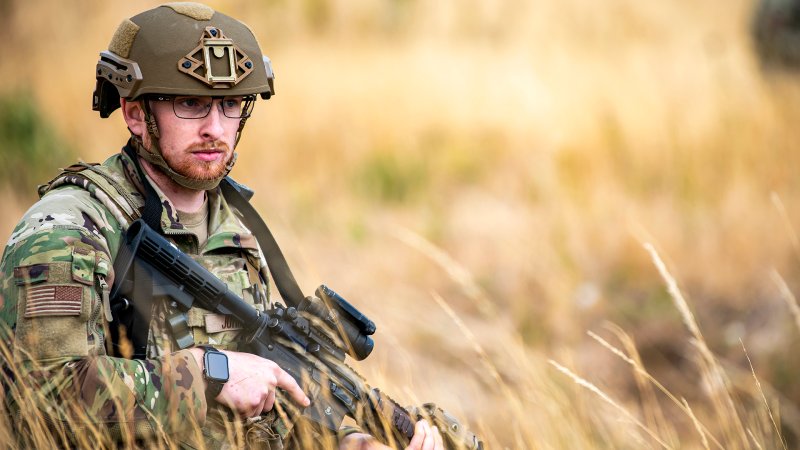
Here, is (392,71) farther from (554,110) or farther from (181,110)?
(181,110)

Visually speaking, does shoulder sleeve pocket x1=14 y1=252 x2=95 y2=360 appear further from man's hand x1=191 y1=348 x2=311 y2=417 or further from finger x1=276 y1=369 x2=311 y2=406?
finger x1=276 y1=369 x2=311 y2=406

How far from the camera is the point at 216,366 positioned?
2064 mm

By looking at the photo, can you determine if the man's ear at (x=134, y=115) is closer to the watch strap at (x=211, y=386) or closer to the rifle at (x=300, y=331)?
the rifle at (x=300, y=331)

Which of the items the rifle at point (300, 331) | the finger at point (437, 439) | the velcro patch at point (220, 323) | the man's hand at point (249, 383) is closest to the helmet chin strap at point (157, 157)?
the rifle at point (300, 331)

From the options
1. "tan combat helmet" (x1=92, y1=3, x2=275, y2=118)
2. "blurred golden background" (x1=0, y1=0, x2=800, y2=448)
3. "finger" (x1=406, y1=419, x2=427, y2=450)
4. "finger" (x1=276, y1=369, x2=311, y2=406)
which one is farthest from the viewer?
"blurred golden background" (x1=0, y1=0, x2=800, y2=448)

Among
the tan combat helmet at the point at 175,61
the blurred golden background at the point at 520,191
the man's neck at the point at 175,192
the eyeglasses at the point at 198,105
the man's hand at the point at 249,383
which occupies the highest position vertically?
the tan combat helmet at the point at 175,61

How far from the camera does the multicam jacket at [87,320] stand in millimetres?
1928

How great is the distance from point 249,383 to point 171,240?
461 millimetres

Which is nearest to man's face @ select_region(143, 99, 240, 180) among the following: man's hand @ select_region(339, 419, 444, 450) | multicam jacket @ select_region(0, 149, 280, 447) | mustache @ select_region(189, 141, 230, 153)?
mustache @ select_region(189, 141, 230, 153)

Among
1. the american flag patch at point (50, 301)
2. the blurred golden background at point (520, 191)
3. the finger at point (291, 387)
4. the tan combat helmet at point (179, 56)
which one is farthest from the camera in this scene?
the blurred golden background at point (520, 191)

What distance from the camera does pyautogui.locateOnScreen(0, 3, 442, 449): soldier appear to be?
1.94 m

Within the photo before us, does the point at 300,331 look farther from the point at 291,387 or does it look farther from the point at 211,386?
the point at 211,386

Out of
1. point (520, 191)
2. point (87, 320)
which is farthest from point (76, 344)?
point (520, 191)

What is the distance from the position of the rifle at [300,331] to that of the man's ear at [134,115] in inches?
13.8
